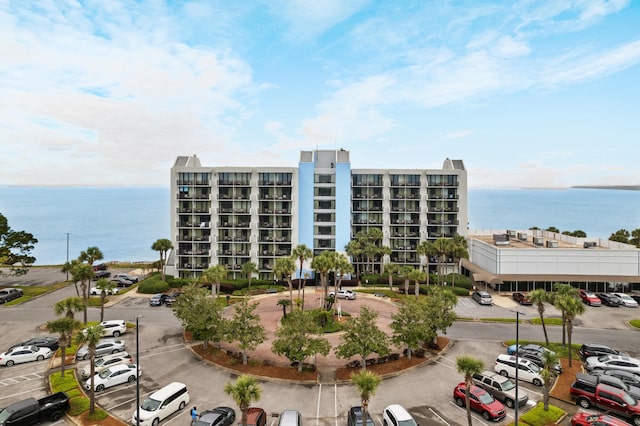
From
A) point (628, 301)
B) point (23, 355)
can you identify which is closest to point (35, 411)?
point (23, 355)

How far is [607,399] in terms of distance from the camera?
2711 centimetres

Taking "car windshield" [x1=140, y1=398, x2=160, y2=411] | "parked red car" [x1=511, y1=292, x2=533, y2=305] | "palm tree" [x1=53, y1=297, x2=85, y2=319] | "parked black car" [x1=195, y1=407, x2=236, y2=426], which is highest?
"palm tree" [x1=53, y1=297, x2=85, y2=319]

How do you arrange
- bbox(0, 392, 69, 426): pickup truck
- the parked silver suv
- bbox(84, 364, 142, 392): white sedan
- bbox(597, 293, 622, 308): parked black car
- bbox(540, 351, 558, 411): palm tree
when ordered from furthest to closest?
bbox(597, 293, 622, 308): parked black car
bbox(84, 364, 142, 392): white sedan
the parked silver suv
bbox(540, 351, 558, 411): palm tree
bbox(0, 392, 69, 426): pickup truck

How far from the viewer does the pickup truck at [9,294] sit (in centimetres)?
5691

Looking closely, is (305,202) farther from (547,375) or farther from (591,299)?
(547,375)

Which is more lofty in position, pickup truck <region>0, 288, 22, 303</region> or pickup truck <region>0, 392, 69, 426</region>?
pickup truck <region>0, 288, 22, 303</region>

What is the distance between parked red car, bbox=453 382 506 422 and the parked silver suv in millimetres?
982

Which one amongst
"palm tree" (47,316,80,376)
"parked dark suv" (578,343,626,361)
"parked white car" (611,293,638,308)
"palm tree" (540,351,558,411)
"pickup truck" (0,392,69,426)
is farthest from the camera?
"parked white car" (611,293,638,308)

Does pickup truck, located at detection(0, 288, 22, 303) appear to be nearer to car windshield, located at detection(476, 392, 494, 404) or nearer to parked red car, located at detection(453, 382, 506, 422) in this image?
parked red car, located at detection(453, 382, 506, 422)

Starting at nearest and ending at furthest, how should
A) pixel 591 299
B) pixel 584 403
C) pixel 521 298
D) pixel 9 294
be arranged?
pixel 584 403 → pixel 591 299 → pixel 521 298 → pixel 9 294

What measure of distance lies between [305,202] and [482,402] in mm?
51740

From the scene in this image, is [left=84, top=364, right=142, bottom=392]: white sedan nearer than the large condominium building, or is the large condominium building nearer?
[left=84, top=364, right=142, bottom=392]: white sedan

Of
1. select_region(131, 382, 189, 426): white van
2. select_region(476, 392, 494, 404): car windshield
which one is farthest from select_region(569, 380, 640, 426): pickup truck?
select_region(131, 382, 189, 426): white van

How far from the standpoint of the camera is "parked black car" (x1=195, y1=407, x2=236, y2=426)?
24800 mm
